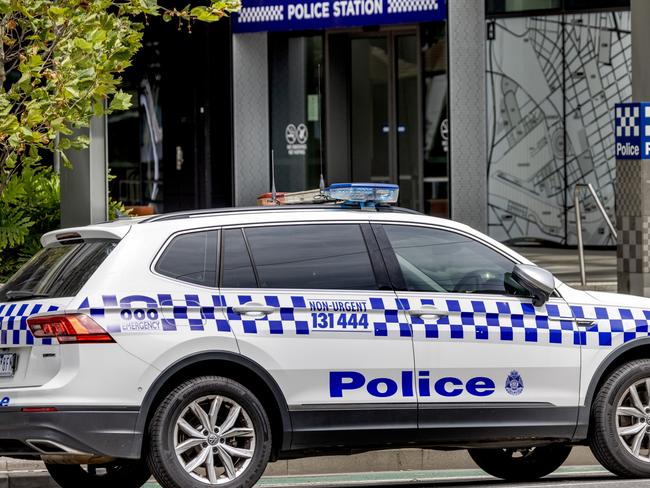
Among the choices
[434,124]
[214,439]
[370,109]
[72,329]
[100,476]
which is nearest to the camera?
[72,329]

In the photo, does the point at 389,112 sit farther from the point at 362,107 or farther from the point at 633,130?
the point at 633,130

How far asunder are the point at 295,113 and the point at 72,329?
15.8m

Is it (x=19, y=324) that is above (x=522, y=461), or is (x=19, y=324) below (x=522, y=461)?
above

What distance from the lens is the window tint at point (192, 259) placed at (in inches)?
306

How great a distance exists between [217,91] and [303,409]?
15.3 m

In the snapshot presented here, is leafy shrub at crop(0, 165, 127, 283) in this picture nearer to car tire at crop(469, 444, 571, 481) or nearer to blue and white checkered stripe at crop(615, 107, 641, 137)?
blue and white checkered stripe at crop(615, 107, 641, 137)

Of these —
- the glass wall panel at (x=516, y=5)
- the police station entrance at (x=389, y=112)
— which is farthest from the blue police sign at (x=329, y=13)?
the glass wall panel at (x=516, y=5)

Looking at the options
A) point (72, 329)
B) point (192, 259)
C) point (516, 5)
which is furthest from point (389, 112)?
point (72, 329)

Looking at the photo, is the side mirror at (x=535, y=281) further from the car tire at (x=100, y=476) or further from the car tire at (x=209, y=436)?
the car tire at (x=100, y=476)

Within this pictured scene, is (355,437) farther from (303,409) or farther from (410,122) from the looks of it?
(410,122)

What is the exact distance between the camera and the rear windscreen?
7.66 m

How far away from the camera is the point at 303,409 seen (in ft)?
25.6

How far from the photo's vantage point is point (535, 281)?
8109mm

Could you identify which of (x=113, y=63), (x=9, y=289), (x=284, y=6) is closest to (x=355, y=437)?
(x=9, y=289)
